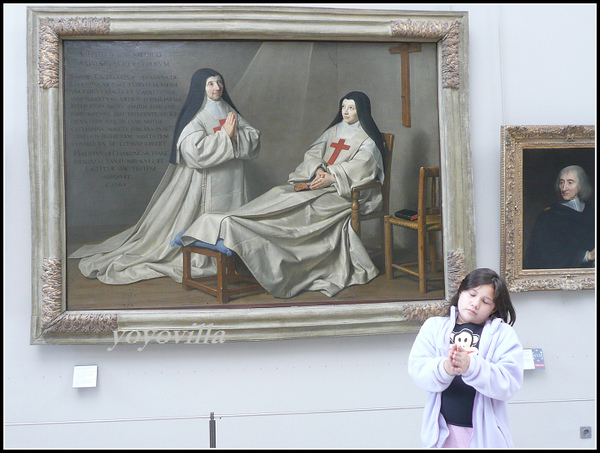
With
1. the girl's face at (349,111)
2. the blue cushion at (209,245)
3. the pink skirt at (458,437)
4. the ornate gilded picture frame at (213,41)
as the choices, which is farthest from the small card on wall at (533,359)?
the blue cushion at (209,245)

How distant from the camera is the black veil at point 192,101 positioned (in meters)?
4.38

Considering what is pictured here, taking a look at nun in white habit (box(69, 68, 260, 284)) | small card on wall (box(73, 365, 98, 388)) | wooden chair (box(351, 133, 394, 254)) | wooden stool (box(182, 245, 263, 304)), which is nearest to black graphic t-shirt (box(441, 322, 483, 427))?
wooden chair (box(351, 133, 394, 254))

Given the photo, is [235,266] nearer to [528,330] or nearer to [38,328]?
[38,328]

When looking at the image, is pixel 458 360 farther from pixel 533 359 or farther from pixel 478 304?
pixel 533 359

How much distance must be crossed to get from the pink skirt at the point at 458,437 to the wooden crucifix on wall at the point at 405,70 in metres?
2.61

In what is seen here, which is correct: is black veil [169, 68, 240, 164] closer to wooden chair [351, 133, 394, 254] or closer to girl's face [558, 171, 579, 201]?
wooden chair [351, 133, 394, 254]

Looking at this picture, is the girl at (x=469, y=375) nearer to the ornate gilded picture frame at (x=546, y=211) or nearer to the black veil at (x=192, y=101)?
the ornate gilded picture frame at (x=546, y=211)

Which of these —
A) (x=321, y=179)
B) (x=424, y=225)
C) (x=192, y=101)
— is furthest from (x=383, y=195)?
(x=192, y=101)

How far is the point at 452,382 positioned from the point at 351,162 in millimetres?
2240

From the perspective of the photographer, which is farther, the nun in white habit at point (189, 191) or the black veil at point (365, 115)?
the black veil at point (365, 115)

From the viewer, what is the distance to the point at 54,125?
13.8 ft

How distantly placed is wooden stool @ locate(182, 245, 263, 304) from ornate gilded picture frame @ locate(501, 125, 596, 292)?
2128mm

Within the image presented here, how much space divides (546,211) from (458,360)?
2.70 m

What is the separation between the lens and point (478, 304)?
103 inches
